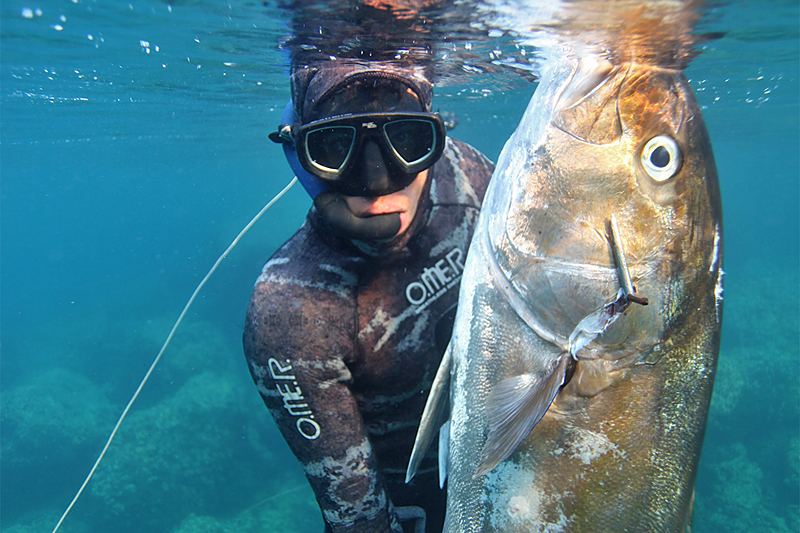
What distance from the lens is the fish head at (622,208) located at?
1362 mm

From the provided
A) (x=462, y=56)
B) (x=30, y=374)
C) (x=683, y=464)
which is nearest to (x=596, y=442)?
(x=683, y=464)

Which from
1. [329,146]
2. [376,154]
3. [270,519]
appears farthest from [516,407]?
[270,519]

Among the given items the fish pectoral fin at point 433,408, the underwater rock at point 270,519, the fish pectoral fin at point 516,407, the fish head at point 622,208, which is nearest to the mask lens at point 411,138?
the fish head at point 622,208

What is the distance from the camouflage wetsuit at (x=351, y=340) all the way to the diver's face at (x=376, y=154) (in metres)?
0.20

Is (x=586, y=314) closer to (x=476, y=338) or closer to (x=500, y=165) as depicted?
(x=476, y=338)

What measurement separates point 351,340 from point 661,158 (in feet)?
5.06

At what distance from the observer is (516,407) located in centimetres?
138

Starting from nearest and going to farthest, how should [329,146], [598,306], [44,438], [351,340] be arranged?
[598,306], [329,146], [351,340], [44,438]

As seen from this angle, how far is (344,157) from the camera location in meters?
2.11

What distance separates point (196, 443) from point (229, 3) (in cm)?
1248

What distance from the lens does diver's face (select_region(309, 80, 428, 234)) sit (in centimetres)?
204

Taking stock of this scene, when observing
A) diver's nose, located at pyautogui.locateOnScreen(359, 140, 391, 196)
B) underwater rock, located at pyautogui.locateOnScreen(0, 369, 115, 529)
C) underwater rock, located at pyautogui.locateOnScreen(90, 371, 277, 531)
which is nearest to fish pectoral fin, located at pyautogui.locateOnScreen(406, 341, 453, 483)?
diver's nose, located at pyautogui.locateOnScreen(359, 140, 391, 196)

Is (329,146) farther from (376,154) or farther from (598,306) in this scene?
(598,306)

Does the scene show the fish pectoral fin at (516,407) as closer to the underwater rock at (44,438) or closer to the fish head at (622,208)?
the fish head at (622,208)
